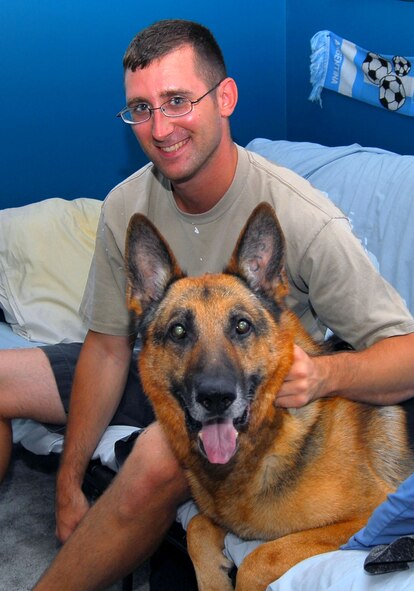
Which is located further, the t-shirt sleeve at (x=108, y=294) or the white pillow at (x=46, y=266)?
the white pillow at (x=46, y=266)

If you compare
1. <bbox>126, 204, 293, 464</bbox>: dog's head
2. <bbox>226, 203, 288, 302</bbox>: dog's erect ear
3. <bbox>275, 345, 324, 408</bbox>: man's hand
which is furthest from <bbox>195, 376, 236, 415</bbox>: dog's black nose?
<bbox>226, 203, 288, 302</bbox>: dog's erect ear

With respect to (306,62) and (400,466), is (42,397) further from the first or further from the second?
(306,62)

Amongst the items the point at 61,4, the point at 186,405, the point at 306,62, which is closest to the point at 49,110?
the point at 61,4

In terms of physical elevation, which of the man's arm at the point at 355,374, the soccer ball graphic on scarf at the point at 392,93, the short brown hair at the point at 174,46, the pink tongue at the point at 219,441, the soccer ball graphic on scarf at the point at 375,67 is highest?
the short brown hair at the point at 174,46

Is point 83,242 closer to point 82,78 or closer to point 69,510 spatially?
point 82,78

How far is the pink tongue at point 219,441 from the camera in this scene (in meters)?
1.71

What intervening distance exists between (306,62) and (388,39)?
24.4 inches

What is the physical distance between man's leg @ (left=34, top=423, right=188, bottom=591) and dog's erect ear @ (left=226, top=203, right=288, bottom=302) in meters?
0.44

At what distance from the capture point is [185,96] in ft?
6.77

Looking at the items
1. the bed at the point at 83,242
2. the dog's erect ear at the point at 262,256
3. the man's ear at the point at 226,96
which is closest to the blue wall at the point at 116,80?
the bed at the point at 83,242

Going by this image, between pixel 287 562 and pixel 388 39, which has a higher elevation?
pixel 388 39

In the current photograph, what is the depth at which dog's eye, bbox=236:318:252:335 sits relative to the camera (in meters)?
1.81

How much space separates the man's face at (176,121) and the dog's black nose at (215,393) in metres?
0.66

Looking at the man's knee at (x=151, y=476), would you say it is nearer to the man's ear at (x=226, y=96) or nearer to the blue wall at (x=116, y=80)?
the man's ear at (x=226, y=96)
